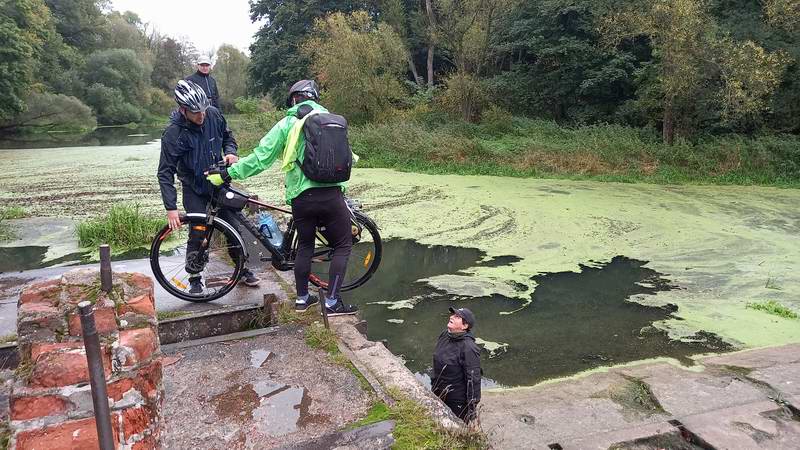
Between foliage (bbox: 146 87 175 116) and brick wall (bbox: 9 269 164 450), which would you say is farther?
foliage (bbox: 146 87 175 116)

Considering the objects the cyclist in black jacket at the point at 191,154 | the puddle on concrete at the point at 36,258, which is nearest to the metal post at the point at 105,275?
the cyclist in black jacket at the point at 191,154

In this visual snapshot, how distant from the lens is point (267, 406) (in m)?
2.36

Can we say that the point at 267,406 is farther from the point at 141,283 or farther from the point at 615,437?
the point at 615,437

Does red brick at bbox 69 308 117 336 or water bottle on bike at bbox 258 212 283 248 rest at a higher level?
red brick at bbox 69 308 117 336

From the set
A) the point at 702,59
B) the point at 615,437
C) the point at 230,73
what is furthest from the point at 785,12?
the point at 230,73

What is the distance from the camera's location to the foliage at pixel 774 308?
471cm

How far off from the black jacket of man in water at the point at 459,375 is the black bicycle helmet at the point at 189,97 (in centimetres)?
196

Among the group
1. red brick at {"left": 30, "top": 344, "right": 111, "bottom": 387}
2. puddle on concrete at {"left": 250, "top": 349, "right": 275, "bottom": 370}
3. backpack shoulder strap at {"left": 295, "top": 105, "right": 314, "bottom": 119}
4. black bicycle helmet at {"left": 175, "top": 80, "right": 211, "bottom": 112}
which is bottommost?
puddle on concrete at {"left": 250, "top": 349, "right": 275, "bottom": 370}

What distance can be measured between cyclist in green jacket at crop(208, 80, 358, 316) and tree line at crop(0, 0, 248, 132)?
25.7 m

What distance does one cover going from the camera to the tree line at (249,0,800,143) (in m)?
11.0

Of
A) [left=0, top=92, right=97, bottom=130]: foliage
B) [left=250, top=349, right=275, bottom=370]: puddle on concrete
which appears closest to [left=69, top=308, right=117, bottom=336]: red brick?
[left=250, top=349, right=275, bottom=370]: puddle on concrete

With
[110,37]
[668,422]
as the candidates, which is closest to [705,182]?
[668,422]

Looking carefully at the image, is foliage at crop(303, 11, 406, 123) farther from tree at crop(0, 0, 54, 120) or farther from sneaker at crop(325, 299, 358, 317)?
sneaker at crop(325, 299, 358, 317)

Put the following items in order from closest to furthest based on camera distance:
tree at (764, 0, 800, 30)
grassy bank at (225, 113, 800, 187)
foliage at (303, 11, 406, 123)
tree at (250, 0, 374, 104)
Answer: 1. tree at (764, 0, 800, 30)
2. grassy bank at (225, 113, 800, 187)
3. foliage at (303, 11, 406, 123)
4. tree at (250, 0, 374, 104)
